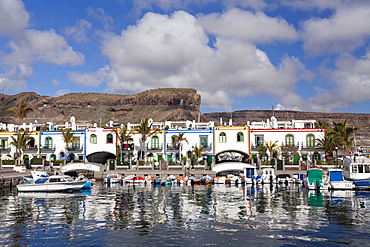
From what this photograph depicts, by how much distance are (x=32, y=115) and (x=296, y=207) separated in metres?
177

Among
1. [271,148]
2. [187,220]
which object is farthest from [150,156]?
[187,220]

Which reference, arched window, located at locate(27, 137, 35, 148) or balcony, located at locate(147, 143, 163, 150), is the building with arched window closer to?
balcony, located at locate(147, 143, 163, 150)

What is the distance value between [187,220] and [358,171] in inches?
1199

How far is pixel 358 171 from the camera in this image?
46625 mm

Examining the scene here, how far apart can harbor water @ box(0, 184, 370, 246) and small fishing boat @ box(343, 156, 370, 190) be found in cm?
627

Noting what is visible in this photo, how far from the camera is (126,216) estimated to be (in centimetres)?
2698

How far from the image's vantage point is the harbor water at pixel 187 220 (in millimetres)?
19844

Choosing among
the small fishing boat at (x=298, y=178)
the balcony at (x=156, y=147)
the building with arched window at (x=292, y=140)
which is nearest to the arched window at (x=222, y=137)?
the building with arched window at (x=292, y=140)

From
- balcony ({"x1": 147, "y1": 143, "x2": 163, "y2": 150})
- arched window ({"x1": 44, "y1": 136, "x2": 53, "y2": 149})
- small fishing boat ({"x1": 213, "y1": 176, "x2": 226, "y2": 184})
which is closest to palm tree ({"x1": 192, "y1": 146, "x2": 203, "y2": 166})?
balcony ({"x1": 147, "y1": 143, "x2": 163, "y2": 150})

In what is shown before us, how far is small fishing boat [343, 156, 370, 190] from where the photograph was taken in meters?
44.8

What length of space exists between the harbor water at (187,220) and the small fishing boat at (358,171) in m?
6.27

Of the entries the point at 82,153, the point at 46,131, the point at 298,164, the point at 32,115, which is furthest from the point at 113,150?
the point at 32,115

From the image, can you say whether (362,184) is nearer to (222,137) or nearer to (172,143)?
(222,137)

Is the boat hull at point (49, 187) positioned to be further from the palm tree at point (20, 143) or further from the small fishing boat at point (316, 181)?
the small fishing boat at point (316, 181)
